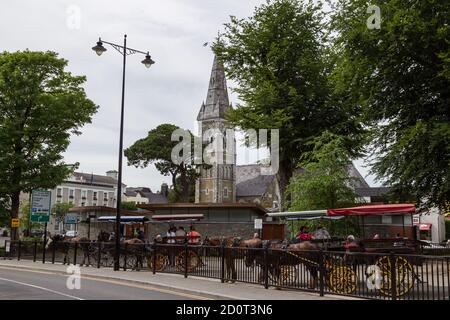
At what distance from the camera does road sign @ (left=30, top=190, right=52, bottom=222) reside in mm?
28906

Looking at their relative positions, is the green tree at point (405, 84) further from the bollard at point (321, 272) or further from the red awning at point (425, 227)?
the red awning at point (425, 227)

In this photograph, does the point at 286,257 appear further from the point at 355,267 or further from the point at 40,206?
the point at 40,206

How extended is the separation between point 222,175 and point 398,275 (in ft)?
364

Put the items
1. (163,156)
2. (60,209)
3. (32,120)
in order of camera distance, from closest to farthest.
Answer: (32,120) < (163,156) < (60,209)

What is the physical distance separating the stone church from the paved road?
97298mm

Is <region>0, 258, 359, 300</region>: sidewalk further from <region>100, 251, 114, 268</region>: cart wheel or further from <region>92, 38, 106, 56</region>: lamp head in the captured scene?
<region>92, 38, 106, 56</region>: lamp head

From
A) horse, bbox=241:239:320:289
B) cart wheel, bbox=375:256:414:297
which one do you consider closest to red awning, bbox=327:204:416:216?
horse, bbox=241:239:320:289

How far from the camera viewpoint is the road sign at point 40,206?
1138 inches

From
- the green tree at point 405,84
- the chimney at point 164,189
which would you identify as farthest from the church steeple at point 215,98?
the green tree at point 405,84

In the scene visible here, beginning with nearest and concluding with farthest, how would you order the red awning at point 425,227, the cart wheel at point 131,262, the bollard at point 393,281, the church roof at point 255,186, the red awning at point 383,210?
the bollard at point 393,281 → the red awning at point 383,210 → the cart wheel at point 131,262 → the red awning at point 425,227 → the church roof at point 255,186

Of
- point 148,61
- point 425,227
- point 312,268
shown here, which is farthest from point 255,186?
point 312,268

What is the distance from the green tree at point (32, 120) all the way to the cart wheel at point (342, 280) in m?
28.2

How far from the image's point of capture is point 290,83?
1512 inches
